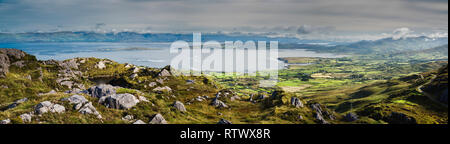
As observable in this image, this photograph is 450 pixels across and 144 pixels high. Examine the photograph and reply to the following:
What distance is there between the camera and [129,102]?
34.0m

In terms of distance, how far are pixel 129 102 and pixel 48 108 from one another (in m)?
9.87

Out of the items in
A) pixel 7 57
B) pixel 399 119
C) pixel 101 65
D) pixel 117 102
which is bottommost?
pixel 399 119

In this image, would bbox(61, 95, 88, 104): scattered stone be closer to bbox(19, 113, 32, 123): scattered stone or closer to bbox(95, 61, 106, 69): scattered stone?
bbox(19, 113, 32, 123): scattered stone

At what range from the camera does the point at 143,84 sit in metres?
84.6

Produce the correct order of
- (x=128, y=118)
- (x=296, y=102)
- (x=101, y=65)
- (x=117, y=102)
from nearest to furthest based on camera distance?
1. (x=128, y=118)
2. (x=117, y=102)
3. (x=296, y=102)
4. (x=101, y=65)

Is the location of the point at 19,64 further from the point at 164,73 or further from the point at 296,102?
the point at 296,102

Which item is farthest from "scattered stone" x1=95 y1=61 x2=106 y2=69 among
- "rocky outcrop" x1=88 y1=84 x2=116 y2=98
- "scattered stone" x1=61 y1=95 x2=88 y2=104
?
"scattered stone" x1=61 y1=95 x2=88 y2=104

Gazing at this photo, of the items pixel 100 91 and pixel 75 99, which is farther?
pixel 100 91

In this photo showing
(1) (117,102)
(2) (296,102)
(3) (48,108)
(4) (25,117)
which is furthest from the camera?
(2) (296,102)

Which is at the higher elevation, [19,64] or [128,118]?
[19,64]

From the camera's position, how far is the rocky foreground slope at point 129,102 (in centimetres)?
2700

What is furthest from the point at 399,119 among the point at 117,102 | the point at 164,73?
the point at 164,73
